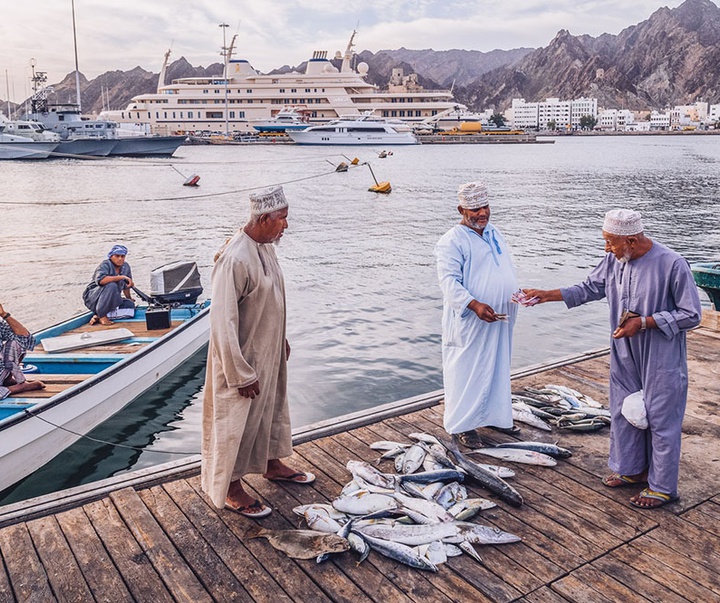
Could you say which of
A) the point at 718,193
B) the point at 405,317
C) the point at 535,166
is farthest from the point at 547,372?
the point at 535,166

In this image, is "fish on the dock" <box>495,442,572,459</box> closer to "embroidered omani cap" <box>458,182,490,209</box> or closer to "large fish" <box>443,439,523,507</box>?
"large fish" <box>443,439,523,507</box>

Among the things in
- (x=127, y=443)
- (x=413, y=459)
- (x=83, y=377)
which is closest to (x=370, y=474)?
(x=413, y=459)

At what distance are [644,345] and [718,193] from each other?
39619 mm

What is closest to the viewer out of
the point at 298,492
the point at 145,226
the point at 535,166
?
the point at 298,492

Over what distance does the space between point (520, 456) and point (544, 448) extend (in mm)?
205

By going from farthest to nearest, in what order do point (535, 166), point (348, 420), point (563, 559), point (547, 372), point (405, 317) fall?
point (535, 166) < point (405, 317) < point (547, 372) < point (348, 420) < point (563, 559)

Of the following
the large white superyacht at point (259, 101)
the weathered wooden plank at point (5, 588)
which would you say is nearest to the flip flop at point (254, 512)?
the weathered wooden plank at point (5, 588)

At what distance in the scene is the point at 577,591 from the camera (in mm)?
3146

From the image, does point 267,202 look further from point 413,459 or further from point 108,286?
point 108,286

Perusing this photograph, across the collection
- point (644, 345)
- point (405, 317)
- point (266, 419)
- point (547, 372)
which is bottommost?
point (405, 317)

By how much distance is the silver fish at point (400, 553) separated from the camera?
11.0 feet

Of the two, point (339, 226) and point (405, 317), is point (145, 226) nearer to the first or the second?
point (339, 226)

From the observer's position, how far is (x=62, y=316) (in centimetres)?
1355

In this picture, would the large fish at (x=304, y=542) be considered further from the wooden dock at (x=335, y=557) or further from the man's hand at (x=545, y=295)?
the man's hand at (x=545, y=295)
